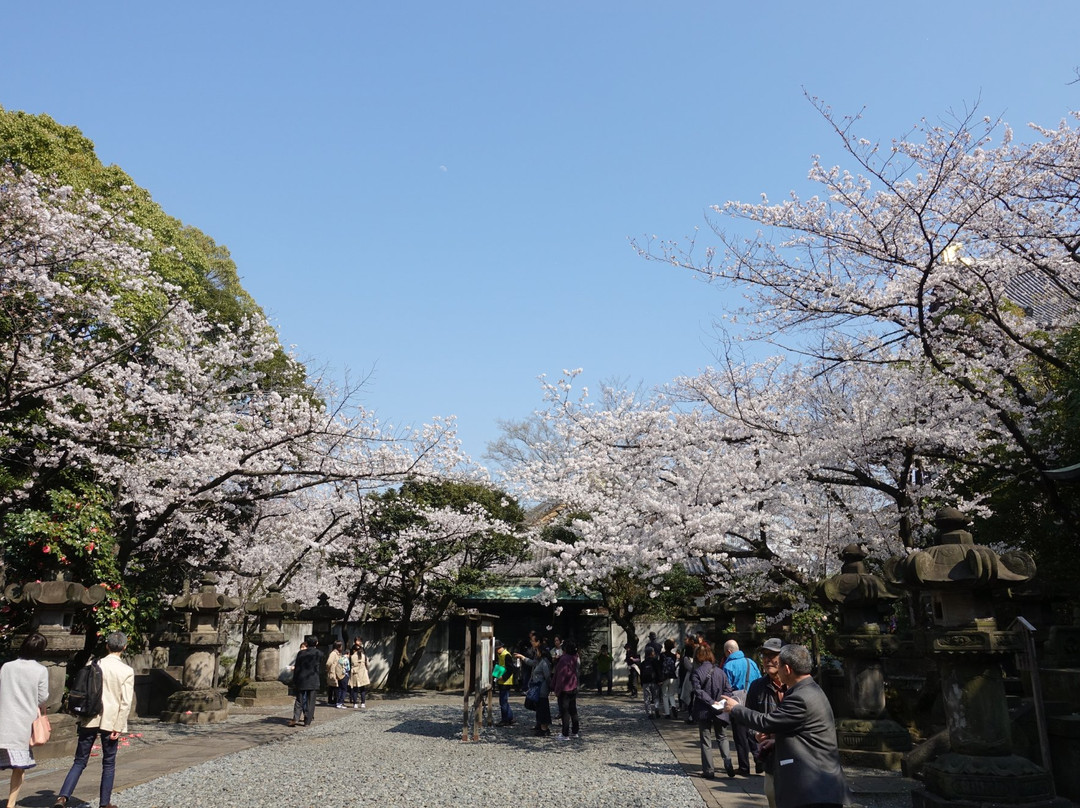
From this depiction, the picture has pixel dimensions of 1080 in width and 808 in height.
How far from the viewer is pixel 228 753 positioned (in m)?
10.4

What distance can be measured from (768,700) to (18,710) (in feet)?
19.5

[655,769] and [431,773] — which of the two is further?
[655,769]

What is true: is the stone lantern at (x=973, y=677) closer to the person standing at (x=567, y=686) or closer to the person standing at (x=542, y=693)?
the person standing at (x=567, y=686)

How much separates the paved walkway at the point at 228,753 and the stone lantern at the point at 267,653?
64.2 inches

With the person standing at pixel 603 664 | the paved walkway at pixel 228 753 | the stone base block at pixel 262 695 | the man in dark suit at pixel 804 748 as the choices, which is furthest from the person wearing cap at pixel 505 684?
the man in dark suit at pixel 804 748

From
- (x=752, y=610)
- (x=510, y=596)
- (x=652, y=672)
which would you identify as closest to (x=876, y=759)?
(x=752, y=610)

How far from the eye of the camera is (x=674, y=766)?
9.66m

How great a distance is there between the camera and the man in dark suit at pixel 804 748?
3887 mm

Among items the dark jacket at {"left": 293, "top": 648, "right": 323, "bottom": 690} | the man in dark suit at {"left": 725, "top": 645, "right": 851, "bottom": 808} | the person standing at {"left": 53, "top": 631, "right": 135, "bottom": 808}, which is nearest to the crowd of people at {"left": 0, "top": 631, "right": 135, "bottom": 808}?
the person standing at {"left": 53, "top": 631, "right": 135, "bottom": 808}

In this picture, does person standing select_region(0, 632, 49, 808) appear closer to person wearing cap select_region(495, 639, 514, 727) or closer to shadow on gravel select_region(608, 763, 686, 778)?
shadow on gravel select_region(608, 763, 686, 778)

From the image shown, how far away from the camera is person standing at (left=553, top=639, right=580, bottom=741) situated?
40.0ft

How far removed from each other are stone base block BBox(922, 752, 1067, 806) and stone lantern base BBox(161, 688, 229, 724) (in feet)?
40.9

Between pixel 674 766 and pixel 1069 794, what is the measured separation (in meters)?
4.37

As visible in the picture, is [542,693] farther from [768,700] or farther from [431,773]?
[768,700]
